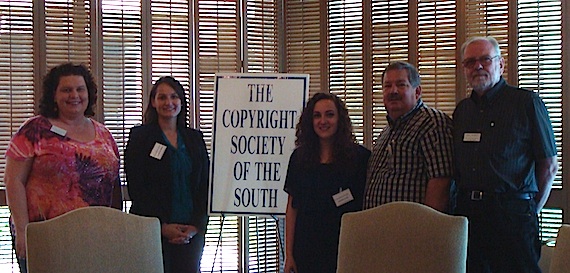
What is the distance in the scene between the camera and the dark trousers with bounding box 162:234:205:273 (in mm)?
3701

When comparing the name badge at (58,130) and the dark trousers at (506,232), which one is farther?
the name badge at (58,130)

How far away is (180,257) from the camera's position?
371 cm

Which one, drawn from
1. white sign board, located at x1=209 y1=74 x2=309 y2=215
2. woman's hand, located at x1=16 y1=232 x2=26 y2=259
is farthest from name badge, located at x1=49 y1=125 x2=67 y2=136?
white sign board, located at x1=209 y1=74 x2=309 y2=215

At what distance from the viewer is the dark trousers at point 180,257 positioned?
12.1 feet

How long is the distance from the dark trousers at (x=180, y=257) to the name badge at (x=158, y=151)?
0.45 metres

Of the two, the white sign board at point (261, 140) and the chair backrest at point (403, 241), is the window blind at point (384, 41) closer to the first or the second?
the white sign board at point (261, 140)

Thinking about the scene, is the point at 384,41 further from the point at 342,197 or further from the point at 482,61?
the point at 342,197

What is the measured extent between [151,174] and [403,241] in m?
1.57

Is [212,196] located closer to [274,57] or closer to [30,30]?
[274,57]

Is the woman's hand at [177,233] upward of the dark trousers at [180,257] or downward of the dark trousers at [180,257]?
upward

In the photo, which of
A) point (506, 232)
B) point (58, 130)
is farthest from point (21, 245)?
point (506, 232)

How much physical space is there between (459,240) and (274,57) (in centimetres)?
273

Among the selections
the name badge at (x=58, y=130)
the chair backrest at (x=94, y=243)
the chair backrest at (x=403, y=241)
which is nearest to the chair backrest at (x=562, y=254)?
the chair backrest at (x=403, y=241)

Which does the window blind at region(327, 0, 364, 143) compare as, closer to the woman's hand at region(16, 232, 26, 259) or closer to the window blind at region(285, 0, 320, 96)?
the window blind at region(285, 0, 320, 96)
